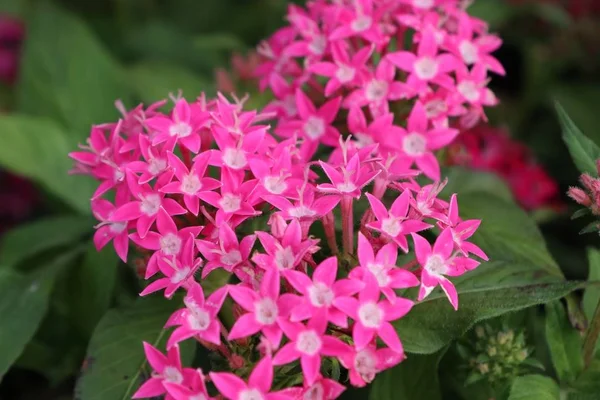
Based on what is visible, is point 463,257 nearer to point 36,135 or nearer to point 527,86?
point 36,135

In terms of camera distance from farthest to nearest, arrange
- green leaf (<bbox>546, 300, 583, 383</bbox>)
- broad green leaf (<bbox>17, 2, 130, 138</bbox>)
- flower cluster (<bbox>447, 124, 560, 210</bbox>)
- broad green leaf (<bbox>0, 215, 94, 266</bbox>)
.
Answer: broad green leaf (<bbox>17, 2, 130, 138</bbox>) → flower cluster (<bbox>447, 124, 560, 210</bbox>) → broad green leaf (<bbox>0, 215, 94, 266</bbox>) → green leaf (<bbox>546, 300, 583, 383</bbox>)

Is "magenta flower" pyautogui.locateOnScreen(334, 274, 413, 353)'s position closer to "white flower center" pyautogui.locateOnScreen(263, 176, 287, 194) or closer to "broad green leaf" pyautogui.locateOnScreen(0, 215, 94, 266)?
"white flower center" pyautogui.locateOnScreen(263, 176, 287, 194)

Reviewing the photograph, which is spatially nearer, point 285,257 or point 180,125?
point 285,257

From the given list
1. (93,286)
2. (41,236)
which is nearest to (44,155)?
(41,236)

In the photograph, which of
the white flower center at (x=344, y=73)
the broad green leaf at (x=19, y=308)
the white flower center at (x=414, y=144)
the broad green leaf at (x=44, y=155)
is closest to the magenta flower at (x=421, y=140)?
the white flower center at (x=414, y=144)

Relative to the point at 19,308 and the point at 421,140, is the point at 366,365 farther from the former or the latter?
the point at 19,308

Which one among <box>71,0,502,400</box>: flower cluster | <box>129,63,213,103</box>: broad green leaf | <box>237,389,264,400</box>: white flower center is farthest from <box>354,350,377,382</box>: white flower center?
<box>129,63,213,103</box>: broad green leaf
